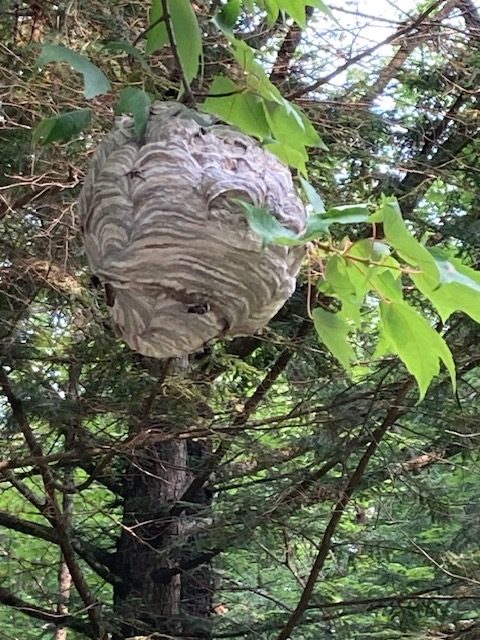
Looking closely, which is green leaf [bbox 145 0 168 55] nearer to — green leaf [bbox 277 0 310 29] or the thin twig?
green leaf [bbox 277 0 310 29]

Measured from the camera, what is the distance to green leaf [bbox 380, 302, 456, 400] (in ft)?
2.29

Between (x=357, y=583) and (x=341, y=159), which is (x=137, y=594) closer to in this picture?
(x=357, y=583)

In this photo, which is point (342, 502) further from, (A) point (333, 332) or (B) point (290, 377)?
(A) point (333, 332)

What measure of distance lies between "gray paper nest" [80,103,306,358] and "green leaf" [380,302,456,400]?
306mm

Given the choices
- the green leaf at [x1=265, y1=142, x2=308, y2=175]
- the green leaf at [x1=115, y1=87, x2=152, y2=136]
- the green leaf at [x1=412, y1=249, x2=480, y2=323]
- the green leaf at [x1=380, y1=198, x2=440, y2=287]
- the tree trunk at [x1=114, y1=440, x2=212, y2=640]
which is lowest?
the green leaf at [x1=412, y1=249, x2=480, y2=323]

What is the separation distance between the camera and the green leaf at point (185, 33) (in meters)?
0.91

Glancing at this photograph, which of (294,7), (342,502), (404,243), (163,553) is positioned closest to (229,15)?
(294,7)

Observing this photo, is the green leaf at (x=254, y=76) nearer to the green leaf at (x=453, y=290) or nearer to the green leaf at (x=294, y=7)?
the green leaf at (x=294, y=7)

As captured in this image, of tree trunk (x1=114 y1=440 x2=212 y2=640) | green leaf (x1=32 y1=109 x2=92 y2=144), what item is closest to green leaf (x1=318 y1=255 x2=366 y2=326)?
green leaf (x1=32 y1=109 x2=92 y2=144)

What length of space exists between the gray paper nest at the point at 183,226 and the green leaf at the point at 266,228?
293 millimetres

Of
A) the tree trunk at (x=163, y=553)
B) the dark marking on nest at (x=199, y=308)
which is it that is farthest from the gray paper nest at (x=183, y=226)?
the tree trunk at (x=163, y=553)

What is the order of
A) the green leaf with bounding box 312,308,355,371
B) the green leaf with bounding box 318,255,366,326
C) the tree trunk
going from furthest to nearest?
the tree trunk < the green leaf with bounding box 312,308,355,371 < the green leaf with bounding box 318,255,366,326

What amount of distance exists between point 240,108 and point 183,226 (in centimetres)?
15

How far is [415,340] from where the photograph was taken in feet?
2.31
